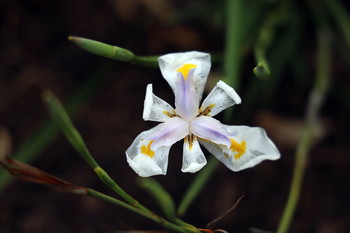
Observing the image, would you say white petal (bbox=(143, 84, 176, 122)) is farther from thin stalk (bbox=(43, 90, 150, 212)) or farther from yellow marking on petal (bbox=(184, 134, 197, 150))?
thin stalk (bbox=(43, 90, 150, 212))

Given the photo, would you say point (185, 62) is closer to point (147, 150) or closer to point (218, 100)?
point (218, 100)

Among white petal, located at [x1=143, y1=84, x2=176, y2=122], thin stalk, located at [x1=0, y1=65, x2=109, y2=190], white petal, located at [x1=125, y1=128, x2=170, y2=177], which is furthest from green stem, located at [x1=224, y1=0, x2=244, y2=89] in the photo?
thin stalk, located at [x1=0, y1=65, x2=109, y2=190]

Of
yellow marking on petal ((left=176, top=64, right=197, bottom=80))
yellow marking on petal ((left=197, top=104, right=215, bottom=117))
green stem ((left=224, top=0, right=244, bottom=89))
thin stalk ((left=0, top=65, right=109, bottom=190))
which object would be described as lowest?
thin stalk ((left=0, top=65, right=109, bottom=190))

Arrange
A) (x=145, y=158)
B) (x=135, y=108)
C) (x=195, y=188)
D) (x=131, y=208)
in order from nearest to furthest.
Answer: (x=131, y=208), (x=145, y=158), (x=195, y=188), (x=135, y=108)

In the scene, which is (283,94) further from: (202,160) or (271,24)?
(202,160)

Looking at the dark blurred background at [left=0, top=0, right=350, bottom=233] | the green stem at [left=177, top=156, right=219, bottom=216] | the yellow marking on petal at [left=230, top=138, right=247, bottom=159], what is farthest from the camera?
the dark blurred background at [left=0, top=0, right=350, bottom=233]

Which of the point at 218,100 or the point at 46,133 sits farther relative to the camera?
the point at 46,133

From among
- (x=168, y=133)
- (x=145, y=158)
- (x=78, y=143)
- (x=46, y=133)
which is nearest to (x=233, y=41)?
(x=168, y=133)

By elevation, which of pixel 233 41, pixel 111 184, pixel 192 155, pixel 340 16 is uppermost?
pixel 340 16

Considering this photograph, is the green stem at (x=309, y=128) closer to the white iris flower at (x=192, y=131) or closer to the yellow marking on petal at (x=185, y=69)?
the white iris flower at (x=192, y=131)
